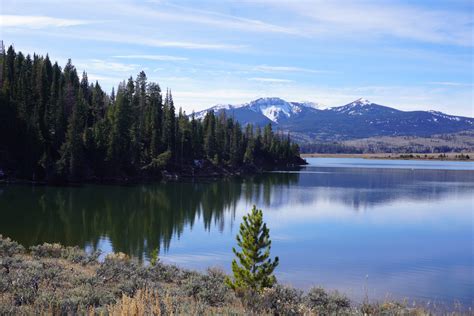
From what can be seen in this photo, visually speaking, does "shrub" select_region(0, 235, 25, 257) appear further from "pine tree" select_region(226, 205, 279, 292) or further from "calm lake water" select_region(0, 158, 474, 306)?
"pine tree" select_region(226, 205, 279, 292)

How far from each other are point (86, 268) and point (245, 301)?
31.6ft

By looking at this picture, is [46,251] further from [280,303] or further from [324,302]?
[280,303]

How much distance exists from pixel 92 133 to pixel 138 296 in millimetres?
82815

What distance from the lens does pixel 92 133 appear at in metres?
86.9

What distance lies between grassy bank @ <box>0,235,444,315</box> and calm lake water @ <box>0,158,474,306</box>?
236 inches

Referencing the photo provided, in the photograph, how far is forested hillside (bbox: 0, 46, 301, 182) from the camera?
78562 millimetres

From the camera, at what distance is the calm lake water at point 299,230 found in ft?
89.2

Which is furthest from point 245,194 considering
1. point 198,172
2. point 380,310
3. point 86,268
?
point 380,310

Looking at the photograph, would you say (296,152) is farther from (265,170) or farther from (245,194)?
(245,194)

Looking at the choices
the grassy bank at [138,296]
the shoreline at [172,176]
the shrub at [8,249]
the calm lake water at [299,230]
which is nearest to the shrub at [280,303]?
the grassy bank at [138,296]

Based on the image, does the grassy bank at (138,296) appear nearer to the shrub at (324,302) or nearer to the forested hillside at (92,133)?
the shrub at (324,302)

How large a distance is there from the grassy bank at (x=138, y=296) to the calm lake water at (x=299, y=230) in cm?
599

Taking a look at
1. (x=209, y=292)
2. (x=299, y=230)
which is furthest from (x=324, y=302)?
(x=299, y=230)

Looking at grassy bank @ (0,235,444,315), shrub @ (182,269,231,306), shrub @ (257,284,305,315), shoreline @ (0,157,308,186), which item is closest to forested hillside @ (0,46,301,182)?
shoreline @ (0,157,308,186)
